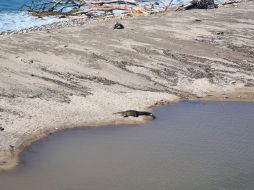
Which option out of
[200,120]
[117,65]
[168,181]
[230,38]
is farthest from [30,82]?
[230,38]

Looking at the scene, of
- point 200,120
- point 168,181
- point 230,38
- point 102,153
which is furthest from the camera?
point 230,38

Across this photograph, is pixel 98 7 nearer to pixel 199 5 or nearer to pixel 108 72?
pixel 199 5

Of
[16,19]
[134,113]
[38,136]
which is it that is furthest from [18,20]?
[38,136]

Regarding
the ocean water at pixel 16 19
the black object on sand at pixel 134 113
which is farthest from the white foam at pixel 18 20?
the black object on sand at pixel 134 113

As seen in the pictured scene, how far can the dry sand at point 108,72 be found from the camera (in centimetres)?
953

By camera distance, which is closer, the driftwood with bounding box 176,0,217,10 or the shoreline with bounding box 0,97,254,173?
the shoreline with bounding box 0,97,254,173

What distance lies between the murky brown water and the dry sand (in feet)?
1.34

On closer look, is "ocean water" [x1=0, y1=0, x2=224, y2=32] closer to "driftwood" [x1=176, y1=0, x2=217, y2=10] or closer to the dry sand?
the dry sand

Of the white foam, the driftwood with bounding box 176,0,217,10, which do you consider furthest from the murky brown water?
the driftwood with bounding box 176,0,217,10

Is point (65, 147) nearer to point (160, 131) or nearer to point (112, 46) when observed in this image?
point (160, 131)

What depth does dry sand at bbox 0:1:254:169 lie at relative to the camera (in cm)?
953

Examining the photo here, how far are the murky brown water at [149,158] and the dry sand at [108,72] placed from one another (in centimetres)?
41

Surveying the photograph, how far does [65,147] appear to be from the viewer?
8.44 metres

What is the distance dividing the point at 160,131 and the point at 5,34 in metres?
7.54
